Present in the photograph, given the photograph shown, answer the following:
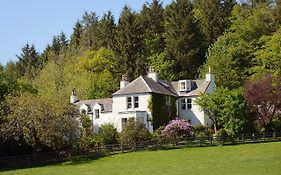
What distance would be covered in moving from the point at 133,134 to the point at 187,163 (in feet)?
40.3

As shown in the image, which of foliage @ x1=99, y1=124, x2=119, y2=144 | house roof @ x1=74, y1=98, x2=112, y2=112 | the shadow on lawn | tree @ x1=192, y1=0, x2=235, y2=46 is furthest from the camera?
tree @ x1=192, y1=0, x2=235, y2=46

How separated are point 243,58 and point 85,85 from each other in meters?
23.5

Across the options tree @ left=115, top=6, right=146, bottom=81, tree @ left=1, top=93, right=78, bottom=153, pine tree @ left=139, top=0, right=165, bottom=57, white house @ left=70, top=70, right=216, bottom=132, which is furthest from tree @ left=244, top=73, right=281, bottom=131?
pine tree @ left=139, top=0, right=165, bottom=57

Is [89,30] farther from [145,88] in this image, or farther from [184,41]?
[145,88]

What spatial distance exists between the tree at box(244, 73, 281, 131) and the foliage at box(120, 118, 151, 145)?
1021 cm

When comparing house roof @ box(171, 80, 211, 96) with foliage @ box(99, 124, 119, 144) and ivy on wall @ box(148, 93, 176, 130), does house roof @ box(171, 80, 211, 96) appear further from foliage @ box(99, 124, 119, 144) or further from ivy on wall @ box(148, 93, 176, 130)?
foliage @ box(99, 124, 119, 144)

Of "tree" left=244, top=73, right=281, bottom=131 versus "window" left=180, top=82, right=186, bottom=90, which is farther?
"window" left=180, top=82, right=186, bottom=90

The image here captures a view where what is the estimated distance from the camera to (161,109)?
179 ft

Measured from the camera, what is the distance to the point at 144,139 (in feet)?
153

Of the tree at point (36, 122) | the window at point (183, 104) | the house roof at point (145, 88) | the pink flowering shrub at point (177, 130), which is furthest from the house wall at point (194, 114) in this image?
the tree at point (36, 122)

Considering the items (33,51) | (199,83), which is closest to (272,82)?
(199,83)

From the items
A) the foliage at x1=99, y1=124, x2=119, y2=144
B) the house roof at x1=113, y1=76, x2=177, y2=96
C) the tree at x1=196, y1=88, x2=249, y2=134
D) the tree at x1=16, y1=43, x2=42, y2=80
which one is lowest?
the foliage at x1=99, y1=124, x2=119, y2=144

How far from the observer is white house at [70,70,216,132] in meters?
53.7

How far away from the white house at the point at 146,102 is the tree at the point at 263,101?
22.1 ft
